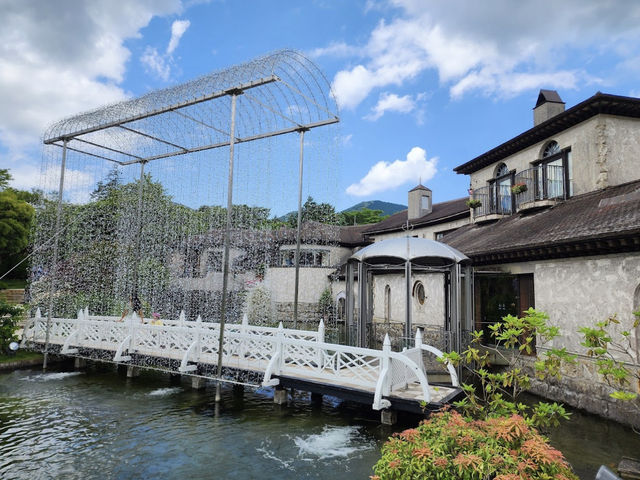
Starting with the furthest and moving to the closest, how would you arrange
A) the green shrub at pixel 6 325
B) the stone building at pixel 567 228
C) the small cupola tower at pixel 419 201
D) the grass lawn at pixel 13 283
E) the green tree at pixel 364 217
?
the green tree at pixel 364 217 → the grass lawn at pixel 13 283 → the small cupola tower at pixel 419 201 → the green shrub at pixel 6 325 → the stone building at pixel 567 228

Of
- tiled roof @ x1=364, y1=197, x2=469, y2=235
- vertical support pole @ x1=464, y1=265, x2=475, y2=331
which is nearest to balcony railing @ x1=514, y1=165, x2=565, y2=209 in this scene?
vertical support pole @ x1=464, y1=265, x2=475, y2=331

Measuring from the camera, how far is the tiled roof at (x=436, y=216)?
90.0ft

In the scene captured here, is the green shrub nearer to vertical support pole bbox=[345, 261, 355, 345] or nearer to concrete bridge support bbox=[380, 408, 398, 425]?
vertical support pole bbox=[345, 261, 355, 345]

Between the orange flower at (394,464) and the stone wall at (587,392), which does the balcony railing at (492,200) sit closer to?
the stone wall at (587,392)

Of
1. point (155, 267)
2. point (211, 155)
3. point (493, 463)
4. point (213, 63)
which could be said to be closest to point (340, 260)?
point (155, 267)

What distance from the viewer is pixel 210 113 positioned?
13156 millimetres

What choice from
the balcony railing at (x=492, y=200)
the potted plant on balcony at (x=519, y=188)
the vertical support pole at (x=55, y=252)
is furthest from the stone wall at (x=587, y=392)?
the vertical support pole at (x=55, y=252)

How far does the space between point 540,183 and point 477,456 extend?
16859 millimetres

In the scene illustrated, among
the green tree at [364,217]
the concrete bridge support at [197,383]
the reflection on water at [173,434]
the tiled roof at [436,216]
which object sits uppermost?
the green tree at [364,217]

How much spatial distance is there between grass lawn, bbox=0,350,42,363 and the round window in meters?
16.8

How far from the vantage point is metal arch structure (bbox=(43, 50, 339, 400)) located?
1122cm

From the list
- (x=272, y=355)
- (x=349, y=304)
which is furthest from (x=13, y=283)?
(x=272, y=355)

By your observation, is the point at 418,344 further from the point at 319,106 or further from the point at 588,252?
the point at 319,106

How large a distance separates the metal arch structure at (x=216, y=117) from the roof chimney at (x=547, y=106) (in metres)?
13.2
